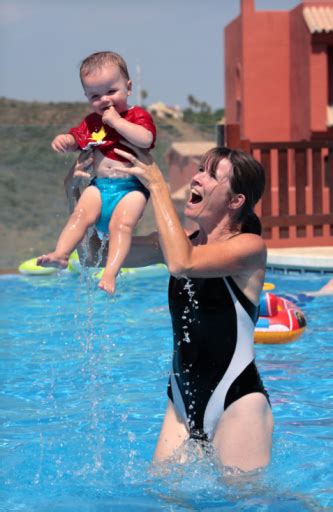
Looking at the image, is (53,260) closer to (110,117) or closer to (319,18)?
(110,117)

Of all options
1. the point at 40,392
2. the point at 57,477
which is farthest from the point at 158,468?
the point at 40,392

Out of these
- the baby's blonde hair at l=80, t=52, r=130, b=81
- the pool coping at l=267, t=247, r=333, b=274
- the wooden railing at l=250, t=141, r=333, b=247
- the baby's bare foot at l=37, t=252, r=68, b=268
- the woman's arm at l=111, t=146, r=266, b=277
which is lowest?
the pool coping at l=267, t=247, r=333, b=274

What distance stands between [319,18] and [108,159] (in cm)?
2004

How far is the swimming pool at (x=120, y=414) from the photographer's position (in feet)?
13.4

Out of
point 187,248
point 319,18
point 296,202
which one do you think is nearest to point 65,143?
point 187,248

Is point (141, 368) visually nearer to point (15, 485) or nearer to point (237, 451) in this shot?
point (15, 485)

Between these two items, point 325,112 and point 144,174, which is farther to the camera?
point 325,112

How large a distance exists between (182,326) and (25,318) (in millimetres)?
6162

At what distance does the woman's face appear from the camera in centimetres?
377

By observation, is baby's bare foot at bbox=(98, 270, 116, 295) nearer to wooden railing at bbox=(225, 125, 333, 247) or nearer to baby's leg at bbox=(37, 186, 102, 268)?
baby's leg at bbox=(37, 186, 102, 268)

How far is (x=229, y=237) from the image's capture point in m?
3.90

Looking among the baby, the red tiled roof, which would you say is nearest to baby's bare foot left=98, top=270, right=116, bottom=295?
the baby

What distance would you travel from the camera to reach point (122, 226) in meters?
4.24

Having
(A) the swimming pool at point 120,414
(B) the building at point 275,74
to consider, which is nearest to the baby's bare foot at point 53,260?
(A) the swimming pool at point 120,414
